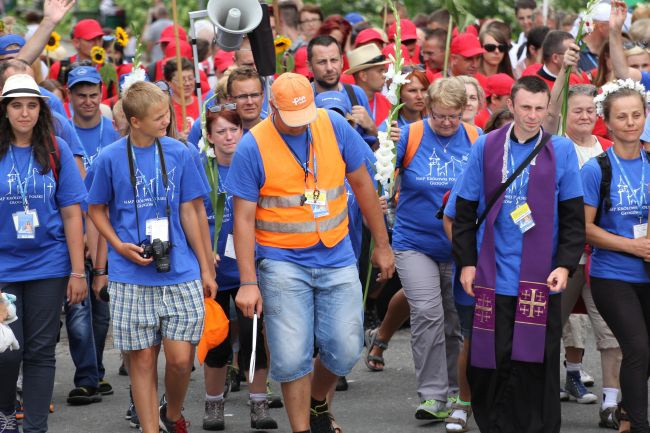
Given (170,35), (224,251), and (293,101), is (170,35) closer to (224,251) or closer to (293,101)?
(224,251)

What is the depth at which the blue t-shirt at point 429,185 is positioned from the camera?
26.5 ft

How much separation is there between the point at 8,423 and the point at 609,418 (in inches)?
139

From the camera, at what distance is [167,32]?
45.7ft

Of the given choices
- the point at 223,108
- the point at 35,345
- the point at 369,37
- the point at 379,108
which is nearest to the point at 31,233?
the point at 35,345

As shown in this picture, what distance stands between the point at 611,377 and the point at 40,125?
12.3ft

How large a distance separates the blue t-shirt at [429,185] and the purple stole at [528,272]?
1.04 m

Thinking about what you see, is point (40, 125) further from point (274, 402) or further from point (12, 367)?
point (274, 402)

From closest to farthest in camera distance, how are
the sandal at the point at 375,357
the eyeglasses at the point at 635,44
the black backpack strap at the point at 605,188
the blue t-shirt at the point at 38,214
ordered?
1. the blue t-shirt at the point at 38,214
2. the black backpack strap at the point at 605,188
3. the sandal at the point at 375,357
4. the eyeglasses at the point at 635,44

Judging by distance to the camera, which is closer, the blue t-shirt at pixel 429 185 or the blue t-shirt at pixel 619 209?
the blue t-shirt at pixel 619 209

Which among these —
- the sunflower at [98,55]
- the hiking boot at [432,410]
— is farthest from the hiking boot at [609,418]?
the sunflower at [98,55]

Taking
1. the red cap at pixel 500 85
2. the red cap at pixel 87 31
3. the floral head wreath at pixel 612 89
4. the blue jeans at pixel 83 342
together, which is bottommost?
the blue jeans at pixel 83 342

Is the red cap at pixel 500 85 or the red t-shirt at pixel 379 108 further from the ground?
the red cap at pixel 500 85

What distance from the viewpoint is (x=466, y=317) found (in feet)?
25.2

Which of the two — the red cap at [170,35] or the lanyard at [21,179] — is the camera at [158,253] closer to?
the lanyard at [21,179]
